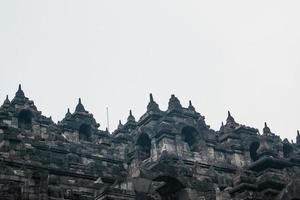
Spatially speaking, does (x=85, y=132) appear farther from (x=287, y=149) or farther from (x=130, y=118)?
(x=287, y=149)

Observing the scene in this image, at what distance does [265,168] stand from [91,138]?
20981 millimetres

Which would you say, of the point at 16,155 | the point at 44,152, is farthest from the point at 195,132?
the point at 16,155

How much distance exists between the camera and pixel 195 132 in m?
37.5

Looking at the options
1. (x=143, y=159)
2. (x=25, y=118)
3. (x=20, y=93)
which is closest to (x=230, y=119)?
(x=143, y=159)

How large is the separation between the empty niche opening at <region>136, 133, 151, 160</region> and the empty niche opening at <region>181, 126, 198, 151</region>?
8.12ft

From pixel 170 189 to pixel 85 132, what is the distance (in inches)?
873

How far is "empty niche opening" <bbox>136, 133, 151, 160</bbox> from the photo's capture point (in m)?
37.0

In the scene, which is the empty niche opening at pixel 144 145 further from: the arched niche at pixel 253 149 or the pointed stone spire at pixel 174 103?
the arched niche at pixel 253 149

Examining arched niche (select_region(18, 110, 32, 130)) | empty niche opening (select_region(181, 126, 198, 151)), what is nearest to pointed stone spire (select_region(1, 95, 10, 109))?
arched niche (select_region(18, 110, 32, 130))

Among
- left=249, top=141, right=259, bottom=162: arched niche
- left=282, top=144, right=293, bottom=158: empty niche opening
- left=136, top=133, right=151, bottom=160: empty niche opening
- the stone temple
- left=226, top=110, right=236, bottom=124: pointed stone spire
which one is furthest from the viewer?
left=226, top=110, right=236, bottom=124: pointed stone spire

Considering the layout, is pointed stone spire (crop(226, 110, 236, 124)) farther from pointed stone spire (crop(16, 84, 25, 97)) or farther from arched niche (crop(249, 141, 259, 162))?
pointed stone spire (crop(16, 84, 25, 97))

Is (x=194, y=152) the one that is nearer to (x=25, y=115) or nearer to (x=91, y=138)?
(x=91, y=138)

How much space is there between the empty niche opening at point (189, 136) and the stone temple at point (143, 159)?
69mm

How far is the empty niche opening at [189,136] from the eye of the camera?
3734cm
